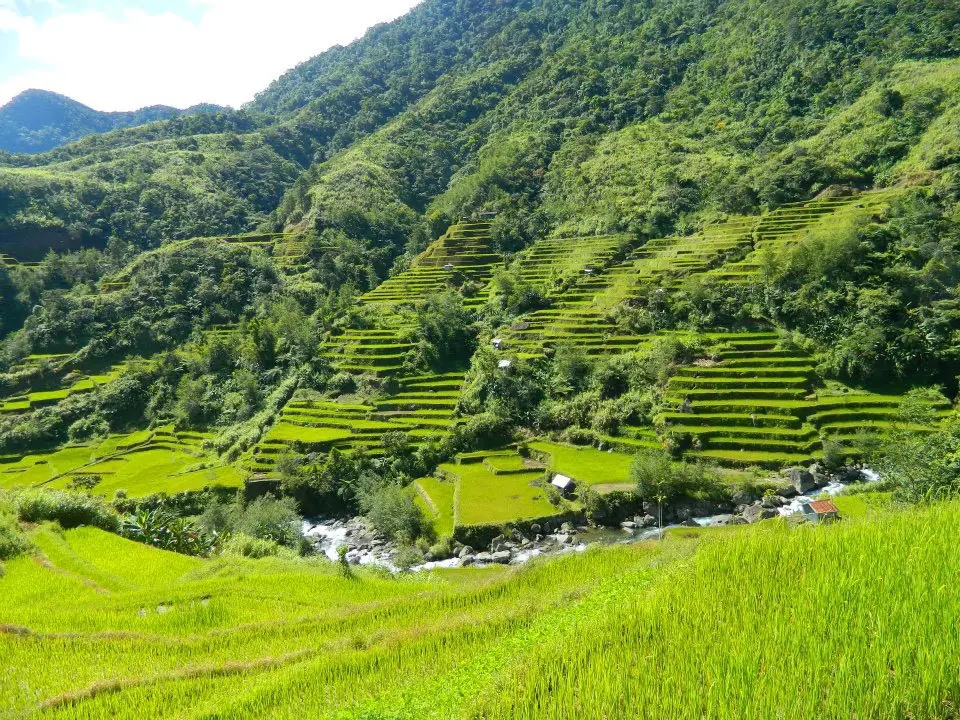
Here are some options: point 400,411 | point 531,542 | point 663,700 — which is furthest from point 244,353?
point 663,700

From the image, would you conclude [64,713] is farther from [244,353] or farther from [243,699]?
[244,353]

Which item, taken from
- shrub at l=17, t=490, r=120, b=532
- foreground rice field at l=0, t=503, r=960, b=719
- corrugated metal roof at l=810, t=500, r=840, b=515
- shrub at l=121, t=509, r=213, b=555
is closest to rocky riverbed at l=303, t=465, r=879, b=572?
corrugated metal roof at l=810, t=500, r=840, b=515

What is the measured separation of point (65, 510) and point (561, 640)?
19.7m

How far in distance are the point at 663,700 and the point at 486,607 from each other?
5.80m

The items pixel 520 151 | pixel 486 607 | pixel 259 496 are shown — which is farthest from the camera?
pixel 520 151

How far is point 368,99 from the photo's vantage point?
135500 mm

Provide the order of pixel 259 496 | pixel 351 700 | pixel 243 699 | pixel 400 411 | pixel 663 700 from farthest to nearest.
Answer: pixel 400 411 < pixel 259 496 < pixel 243 699 < pixel 351 700 < pixel 663 700

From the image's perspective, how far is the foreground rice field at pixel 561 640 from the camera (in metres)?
2.93

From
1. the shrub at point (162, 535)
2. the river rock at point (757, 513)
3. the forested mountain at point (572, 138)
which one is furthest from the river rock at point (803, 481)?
the forested mountain at point (572, 138)

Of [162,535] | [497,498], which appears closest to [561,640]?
[162,535]

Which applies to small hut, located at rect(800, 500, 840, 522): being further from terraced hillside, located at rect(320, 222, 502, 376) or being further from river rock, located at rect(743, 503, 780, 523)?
terraced hillside, located at rect(320, 222, 502, 376)

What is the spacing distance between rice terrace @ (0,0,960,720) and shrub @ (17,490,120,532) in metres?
0.11

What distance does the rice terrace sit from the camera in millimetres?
4324

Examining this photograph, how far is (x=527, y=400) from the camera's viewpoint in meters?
35.7
